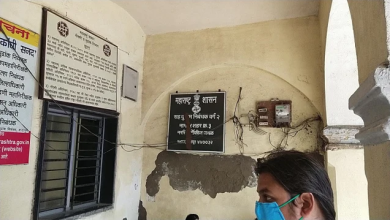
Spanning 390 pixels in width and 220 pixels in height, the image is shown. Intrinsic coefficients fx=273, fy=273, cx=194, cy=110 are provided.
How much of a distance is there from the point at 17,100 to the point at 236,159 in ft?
6.96

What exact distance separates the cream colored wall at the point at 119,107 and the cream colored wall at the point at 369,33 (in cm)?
211

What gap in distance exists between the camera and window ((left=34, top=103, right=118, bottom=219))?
222cm

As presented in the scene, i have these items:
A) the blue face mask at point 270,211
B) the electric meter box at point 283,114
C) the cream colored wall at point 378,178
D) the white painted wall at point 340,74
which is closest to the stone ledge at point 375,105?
the cream colored wall at point 378,178

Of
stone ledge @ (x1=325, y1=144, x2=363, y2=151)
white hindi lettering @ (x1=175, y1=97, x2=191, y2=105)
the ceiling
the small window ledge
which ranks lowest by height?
the small window ledge

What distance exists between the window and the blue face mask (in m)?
1.67

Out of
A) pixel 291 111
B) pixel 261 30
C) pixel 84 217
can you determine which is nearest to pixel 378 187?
pixel 291 111

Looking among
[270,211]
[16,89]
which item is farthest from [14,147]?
[270,211]

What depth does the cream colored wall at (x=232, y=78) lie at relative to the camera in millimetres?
2910

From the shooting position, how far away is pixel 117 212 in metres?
2.90

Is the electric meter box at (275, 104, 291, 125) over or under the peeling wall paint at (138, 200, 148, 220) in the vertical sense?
over

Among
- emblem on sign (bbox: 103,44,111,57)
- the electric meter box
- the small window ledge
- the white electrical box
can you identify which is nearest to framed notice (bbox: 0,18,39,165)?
the small window ledge

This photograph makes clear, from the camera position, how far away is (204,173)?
10.2 feet

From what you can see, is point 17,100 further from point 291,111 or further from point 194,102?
point 291,111

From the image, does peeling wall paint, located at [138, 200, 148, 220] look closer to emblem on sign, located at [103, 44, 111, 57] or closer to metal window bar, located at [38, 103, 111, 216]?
metal window bar, located at [38, 103, 111, 216]
